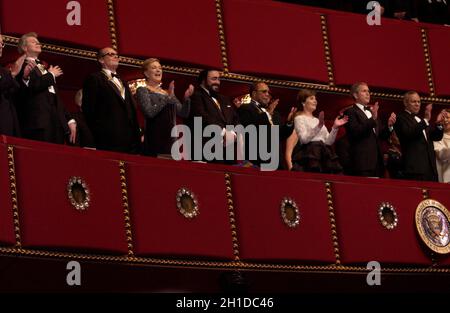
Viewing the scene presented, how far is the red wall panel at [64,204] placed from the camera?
7.90 m

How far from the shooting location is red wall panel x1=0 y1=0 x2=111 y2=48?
939 centimetres

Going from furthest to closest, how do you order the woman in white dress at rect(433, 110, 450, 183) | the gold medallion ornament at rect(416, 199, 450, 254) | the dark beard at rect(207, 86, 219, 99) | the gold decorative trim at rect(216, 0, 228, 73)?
the woman in white dress at rect(433, 110, 450, 183) → the gold decorative trim at rect(216, 0, 228, 73) → the gold medallion ornament at rect(416, 199, 450, 254) → the dark beard at rect(207, 86, 219, 99)

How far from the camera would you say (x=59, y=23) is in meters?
9.68

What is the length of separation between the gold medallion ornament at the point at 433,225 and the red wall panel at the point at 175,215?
1.89 m

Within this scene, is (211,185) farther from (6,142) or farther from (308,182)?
(6,142)

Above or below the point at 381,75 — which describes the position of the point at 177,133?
below

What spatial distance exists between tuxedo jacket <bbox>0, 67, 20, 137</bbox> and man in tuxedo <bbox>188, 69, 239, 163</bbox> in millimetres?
1604

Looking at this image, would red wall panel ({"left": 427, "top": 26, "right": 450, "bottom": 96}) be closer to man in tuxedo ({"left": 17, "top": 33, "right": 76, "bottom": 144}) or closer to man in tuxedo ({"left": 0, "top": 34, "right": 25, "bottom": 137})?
man in tuxedo ({"left": 17, "top": 33, "right": 76, "bottom": 144})

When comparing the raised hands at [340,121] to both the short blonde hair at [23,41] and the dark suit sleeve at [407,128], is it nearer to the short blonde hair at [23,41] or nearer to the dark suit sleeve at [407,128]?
the dark suit sleeve at [407,128]

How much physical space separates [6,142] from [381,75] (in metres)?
4.68

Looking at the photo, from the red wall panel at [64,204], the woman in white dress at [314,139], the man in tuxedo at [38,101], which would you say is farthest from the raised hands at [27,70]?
the woman in white dress at [314,139]

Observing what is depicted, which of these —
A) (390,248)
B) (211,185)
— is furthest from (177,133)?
(390,248)

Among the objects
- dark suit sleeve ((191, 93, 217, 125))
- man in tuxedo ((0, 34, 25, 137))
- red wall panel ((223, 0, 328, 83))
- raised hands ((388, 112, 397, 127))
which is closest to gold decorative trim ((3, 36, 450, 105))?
red wall panel ((223, 0, 328, 83))
